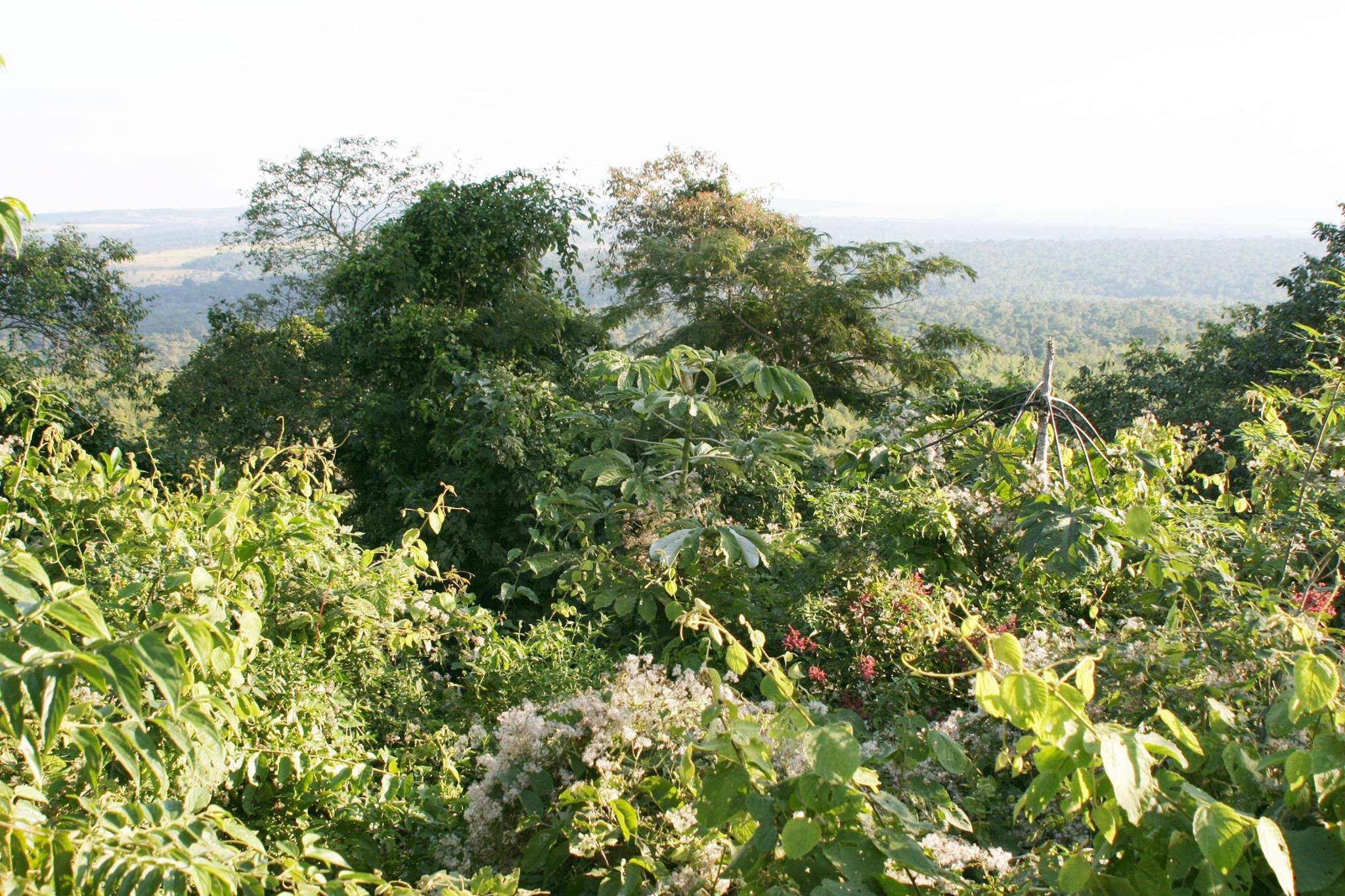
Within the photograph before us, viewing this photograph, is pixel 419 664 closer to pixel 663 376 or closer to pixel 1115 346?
pixel 663 376

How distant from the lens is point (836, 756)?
104 centimetres

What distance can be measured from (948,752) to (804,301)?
964 centimetres

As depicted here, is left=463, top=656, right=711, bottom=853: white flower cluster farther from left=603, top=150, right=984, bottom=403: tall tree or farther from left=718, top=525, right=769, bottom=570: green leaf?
left=603, top=150, right=984, bottom=403: tall tree

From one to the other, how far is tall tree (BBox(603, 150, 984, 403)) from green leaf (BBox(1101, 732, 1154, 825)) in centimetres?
960

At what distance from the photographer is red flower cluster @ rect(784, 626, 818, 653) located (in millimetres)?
2395

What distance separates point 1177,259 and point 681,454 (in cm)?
10716

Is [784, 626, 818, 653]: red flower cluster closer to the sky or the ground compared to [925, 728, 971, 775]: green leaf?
closer to the ground

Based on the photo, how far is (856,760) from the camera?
1.05 metres

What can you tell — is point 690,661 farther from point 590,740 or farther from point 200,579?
point 200,579

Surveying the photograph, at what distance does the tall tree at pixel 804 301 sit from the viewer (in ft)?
35.1

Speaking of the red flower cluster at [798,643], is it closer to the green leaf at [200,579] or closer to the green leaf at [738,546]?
the green leaf at [738,546]

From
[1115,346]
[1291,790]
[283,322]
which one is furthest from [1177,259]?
[1291,790]

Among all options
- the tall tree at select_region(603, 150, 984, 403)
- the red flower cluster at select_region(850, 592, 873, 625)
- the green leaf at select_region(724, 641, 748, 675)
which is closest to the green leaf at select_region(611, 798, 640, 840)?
the green leaf at select_region(724, 641, 748, 675)

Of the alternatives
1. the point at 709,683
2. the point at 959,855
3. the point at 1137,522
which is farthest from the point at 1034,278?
the point at 959,855
